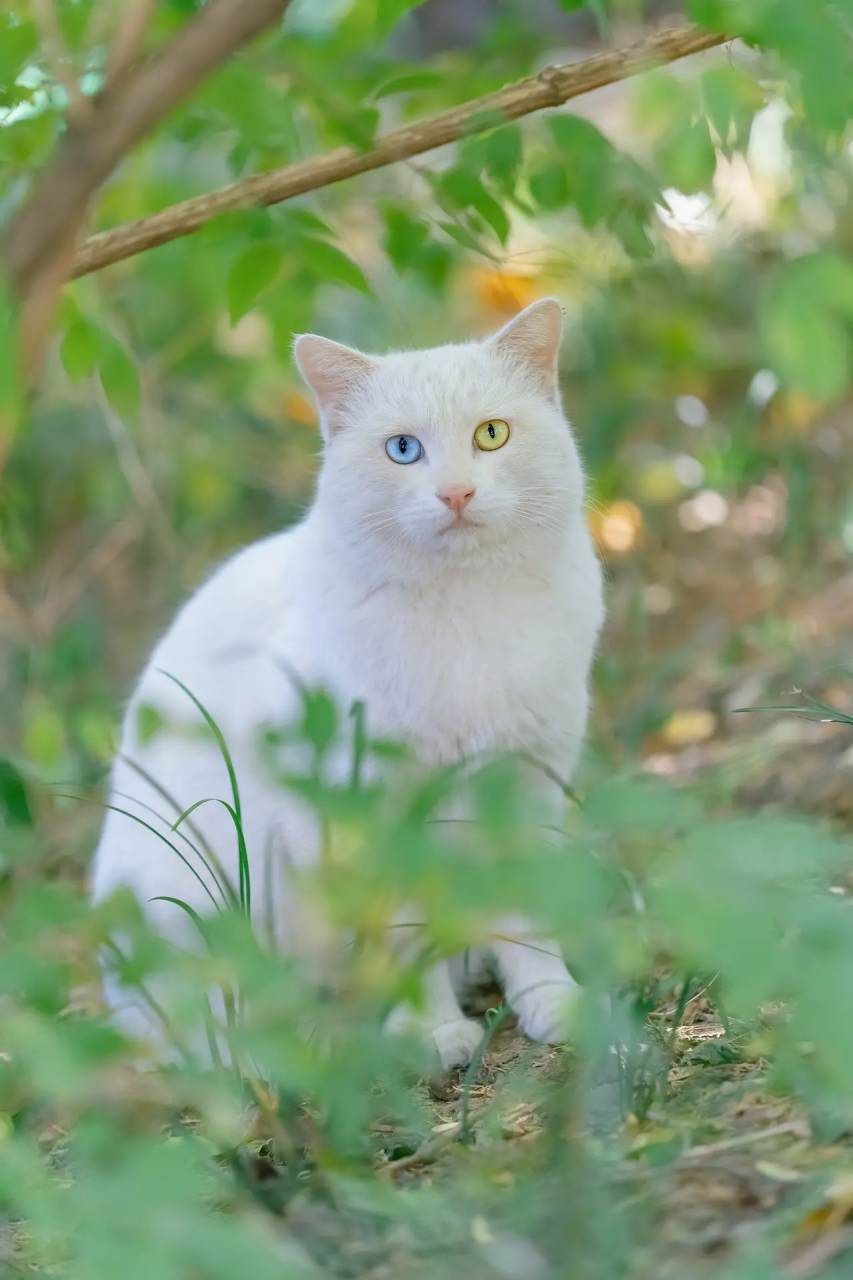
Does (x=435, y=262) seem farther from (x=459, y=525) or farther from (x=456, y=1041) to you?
(x=456, y=1041)

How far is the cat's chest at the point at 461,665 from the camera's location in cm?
184

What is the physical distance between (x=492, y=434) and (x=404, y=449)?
14cm

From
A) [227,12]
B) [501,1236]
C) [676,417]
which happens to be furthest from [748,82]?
[676,417]

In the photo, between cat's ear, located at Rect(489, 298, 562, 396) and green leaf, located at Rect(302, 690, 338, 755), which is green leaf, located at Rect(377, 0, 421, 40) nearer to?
cat's ear, located at Rect(489, 298, 562, 396)

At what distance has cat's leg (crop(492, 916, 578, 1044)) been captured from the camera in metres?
1.82

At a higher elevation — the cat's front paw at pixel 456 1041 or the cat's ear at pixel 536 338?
the cat's ear at pixel 536 338

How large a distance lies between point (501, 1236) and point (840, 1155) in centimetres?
34

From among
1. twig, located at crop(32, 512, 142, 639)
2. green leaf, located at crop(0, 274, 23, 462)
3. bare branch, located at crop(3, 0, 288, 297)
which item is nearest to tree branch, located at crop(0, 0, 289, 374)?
bare branch, located at crop(3, 0, 288, 297)

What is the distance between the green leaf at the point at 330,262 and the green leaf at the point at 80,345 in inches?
14.5

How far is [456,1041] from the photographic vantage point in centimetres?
184

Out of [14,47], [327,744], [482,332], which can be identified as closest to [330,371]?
[14,47]

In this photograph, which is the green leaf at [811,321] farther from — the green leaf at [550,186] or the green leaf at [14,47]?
the green leaf at [14,47]

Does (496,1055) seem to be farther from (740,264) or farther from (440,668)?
(740,264)

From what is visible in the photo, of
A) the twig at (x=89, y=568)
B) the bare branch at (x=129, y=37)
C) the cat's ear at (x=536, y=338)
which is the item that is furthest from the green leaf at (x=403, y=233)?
the twig at (x=89, y=568)
